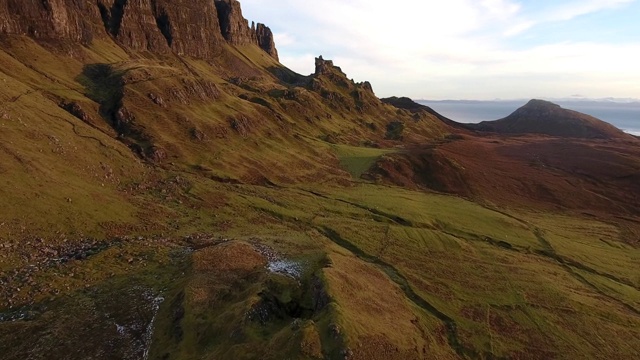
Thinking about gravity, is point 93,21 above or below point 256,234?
above

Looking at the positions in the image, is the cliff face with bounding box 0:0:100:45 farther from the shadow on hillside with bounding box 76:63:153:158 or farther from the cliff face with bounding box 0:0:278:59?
the shadow on hillside with bounding box 76:63:153:158

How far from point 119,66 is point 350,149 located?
73.8 metres

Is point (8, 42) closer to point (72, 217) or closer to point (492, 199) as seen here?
point (72, 217)

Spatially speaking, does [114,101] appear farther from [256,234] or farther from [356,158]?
[356,158]

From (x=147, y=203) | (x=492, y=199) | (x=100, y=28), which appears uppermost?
(x=100, y=28)

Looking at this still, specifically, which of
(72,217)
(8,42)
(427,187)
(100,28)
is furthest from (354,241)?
(100,28)

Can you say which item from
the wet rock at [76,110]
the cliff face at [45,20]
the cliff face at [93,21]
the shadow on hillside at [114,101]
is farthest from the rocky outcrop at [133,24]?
the wet rock at [76,110]

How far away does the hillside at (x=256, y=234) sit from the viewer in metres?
38.6

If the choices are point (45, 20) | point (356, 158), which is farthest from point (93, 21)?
point (356, 158)

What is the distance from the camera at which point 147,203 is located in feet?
227

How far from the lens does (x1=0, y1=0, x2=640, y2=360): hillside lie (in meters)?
38.6

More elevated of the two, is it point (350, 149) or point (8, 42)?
point (8, 42)

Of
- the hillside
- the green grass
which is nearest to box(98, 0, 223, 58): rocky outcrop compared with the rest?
the hillside

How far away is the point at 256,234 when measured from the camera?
67188mm
